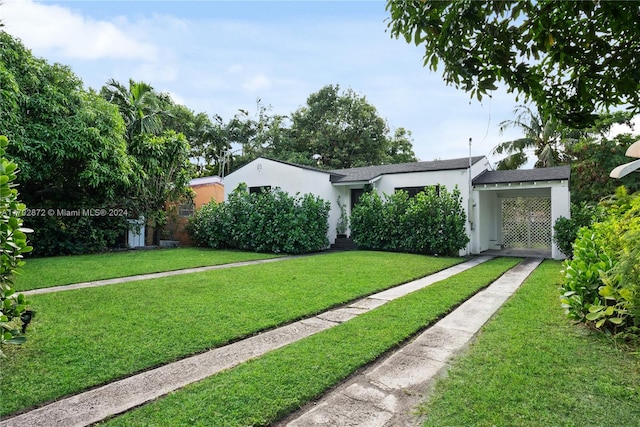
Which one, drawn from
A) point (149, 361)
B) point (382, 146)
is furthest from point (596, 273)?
point (382, 146)

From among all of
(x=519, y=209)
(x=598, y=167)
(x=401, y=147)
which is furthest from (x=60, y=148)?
(x=401, y=147)

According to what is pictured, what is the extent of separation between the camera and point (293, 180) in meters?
16.1

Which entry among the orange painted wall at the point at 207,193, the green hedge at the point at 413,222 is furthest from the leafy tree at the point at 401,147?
the green hedge at the point at 413,222

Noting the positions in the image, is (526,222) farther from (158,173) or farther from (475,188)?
(158,173)

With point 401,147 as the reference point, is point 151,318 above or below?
below

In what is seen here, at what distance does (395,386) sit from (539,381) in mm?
1293

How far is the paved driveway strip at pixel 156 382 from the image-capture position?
8.55 ft

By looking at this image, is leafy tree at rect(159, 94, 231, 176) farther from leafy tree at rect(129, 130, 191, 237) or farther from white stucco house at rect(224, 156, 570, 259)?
leafy tree at rect(129, 130, 191, 237)

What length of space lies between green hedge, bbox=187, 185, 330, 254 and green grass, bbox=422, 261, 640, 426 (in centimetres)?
941

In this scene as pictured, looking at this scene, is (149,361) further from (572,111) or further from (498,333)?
(572,111)

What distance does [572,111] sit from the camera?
3062 millimetres

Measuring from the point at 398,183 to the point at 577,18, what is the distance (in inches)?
492

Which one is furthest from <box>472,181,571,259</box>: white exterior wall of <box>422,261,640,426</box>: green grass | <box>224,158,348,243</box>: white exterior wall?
<box>422,261,640,426</box>: green grass

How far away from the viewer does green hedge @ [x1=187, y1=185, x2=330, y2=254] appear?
44.5 ft
